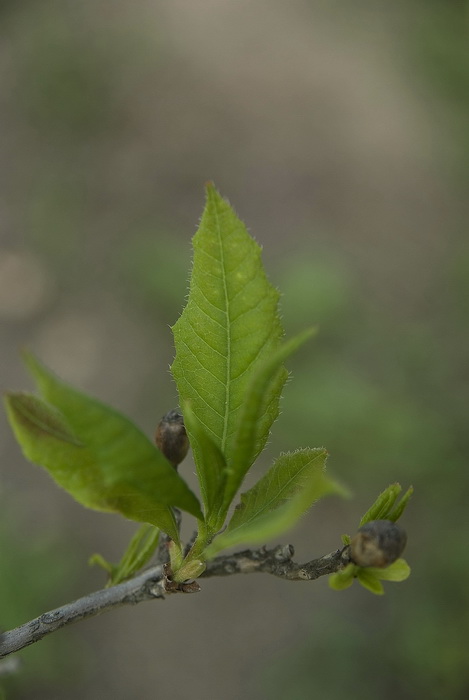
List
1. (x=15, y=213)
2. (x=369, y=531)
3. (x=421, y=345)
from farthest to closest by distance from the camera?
1. (x=15, y=213)
2. (x=421, y=345)
3. (x=369, y=531)

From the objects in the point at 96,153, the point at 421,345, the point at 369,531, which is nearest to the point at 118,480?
the point at 369,531

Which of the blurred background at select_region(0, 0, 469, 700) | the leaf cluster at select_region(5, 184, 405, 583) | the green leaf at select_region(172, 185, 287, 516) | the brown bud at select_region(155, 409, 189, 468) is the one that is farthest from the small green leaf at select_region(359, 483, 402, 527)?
the blurred background at select_region(0, 0, 469, 700)

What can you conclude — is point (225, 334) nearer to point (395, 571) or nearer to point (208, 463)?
point (208, 463)

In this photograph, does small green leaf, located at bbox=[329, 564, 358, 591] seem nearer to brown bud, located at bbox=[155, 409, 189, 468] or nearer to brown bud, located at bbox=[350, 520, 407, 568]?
brown bud, located at bbox=[350, 520, 407, 568]

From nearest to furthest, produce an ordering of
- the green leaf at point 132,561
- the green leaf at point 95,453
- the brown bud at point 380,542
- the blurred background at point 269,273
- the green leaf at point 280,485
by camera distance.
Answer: the green leaf at point 95,453, the brown bud at point 380,542, the green leaf at point 280,485, the green leaf at point 132,561, the blurred background at point 269,273

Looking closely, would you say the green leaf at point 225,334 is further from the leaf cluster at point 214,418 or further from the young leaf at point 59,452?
the young leaf at point 59,452

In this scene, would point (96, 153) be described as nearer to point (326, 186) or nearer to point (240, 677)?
point (326, 186)

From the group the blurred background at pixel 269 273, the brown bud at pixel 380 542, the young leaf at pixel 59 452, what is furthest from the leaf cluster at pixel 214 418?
the blurred background at pixel 269 273
